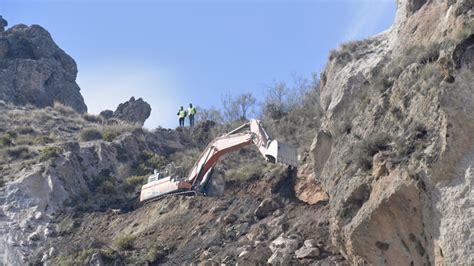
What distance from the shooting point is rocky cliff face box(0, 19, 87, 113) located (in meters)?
63.5

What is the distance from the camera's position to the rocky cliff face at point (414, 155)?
1886 cm

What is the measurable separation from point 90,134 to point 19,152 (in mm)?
5170

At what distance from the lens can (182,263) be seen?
28.7m

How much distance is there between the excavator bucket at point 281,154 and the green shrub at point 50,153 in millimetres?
12381

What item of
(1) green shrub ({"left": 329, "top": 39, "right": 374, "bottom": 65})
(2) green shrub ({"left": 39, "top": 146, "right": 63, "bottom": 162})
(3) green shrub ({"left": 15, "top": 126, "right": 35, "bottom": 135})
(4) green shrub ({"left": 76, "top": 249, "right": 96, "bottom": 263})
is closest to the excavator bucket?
(1) green shrub ({"left": 329, "top": 39, "right": 374, "bottom": 65})

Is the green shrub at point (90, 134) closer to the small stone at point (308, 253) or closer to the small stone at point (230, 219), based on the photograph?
the small stone at point (230, 219)

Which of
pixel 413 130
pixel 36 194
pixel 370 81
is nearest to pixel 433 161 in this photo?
pixel 413 130

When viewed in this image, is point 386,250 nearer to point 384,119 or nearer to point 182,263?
point 384,119

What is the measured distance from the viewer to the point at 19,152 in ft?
145

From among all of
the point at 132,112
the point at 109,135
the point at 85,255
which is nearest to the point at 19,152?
the point at 109,135

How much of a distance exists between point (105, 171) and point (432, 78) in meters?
24.1

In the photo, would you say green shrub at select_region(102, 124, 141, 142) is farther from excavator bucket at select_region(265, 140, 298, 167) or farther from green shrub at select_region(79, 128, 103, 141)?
excavator bucket at select_region(265, 140, 298, 167)

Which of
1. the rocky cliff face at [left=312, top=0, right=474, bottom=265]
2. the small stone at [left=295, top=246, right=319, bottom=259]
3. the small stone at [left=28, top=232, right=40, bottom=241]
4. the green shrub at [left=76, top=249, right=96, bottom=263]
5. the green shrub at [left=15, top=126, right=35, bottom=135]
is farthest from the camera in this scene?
the green shrub at [left=15, top=126, right=35, bottom=135]

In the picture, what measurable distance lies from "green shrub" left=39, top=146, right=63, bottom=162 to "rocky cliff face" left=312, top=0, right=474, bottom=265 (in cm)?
1902
